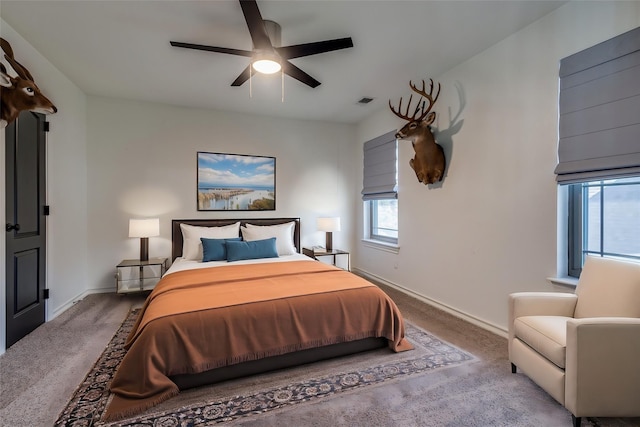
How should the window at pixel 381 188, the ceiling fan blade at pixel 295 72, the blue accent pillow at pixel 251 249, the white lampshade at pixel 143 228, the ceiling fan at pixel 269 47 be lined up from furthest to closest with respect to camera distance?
the window at pixel 381 188 < the white lampshade at pixel 143 228 < the blue accent pillow at pixel 251 249 < the ceiling fan blade at pixel 295 72 < the ceiling fan at pixel 269 47

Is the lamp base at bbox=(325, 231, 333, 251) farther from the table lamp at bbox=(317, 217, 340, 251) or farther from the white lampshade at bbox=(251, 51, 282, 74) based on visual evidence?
the white lampshade at bbox=(251, 51, 282, 74)

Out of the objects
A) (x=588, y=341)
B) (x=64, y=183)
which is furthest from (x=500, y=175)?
(x=64, y=183)

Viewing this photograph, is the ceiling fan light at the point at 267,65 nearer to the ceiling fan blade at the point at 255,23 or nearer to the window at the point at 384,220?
the ceiling fan blade at the point at 255,23

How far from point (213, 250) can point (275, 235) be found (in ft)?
3.02

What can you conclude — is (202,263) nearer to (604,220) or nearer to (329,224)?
(329,224)

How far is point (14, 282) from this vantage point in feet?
9.12

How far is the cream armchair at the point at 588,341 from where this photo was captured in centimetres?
166

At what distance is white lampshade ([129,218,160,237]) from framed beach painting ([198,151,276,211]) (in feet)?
2.35

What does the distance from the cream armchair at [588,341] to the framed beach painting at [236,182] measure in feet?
12.4

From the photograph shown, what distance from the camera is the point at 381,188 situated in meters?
4.81

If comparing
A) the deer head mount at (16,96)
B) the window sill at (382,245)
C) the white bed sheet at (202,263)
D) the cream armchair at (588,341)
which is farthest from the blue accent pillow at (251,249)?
the cream armchair at (588,341)

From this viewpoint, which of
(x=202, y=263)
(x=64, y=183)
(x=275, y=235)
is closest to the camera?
(x=64, y=183)

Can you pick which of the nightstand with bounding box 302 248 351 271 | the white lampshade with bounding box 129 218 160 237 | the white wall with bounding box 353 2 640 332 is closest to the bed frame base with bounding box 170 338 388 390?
the white wall with bounding box 353 2 640 332

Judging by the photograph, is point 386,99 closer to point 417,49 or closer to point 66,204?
point 417,49
